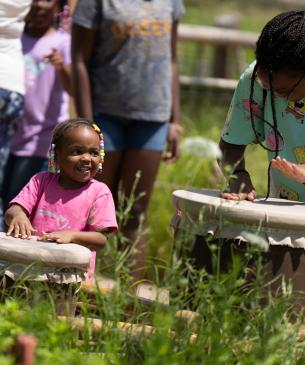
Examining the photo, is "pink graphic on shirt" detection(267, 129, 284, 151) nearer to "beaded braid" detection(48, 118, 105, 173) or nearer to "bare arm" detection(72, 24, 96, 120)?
"beaded braid" detection(48, 118, 105, 173)

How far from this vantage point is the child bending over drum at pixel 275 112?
424cm

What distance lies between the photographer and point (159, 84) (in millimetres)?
6098

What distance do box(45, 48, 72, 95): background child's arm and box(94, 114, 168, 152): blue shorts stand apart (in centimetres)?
29

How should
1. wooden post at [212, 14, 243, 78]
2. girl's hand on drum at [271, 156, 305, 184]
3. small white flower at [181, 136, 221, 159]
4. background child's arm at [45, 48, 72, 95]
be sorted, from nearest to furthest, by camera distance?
girl's hand on drum at [271, 156, 305, 184]
background child's arm at [45, 48, 72, 95]
small white flower at [181, 136, 221, 159]
wooden post at [212, 14, 243, 78]

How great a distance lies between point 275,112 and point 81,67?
1.67 metres

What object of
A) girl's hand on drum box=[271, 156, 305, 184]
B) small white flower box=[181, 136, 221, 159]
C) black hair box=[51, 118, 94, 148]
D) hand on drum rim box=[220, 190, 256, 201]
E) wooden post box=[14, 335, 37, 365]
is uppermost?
black hair box=[51, 118, 94, 148]

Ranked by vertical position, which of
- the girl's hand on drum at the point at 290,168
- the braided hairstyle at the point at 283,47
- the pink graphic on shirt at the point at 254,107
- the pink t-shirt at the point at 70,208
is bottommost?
the pink t-shirt at the point at 70,208

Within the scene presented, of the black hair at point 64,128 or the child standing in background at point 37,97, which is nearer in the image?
the black hair at point 64,128

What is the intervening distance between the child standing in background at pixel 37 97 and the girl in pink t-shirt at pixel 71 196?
5.96ft

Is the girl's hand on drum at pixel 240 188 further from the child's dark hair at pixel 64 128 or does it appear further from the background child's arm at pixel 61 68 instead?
the background child's arm at pixel 61 68

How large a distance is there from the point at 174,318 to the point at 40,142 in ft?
9.23

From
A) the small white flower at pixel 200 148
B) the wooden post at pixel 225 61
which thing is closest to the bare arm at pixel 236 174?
the small white flower at pixel 200 148

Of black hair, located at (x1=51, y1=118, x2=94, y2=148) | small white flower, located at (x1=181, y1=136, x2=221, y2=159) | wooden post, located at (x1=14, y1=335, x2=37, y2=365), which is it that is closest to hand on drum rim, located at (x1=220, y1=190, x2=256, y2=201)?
black hair, located at (x1=51, y1=118, x2=94, y2=148)

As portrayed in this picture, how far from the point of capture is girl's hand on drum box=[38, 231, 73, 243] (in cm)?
402
